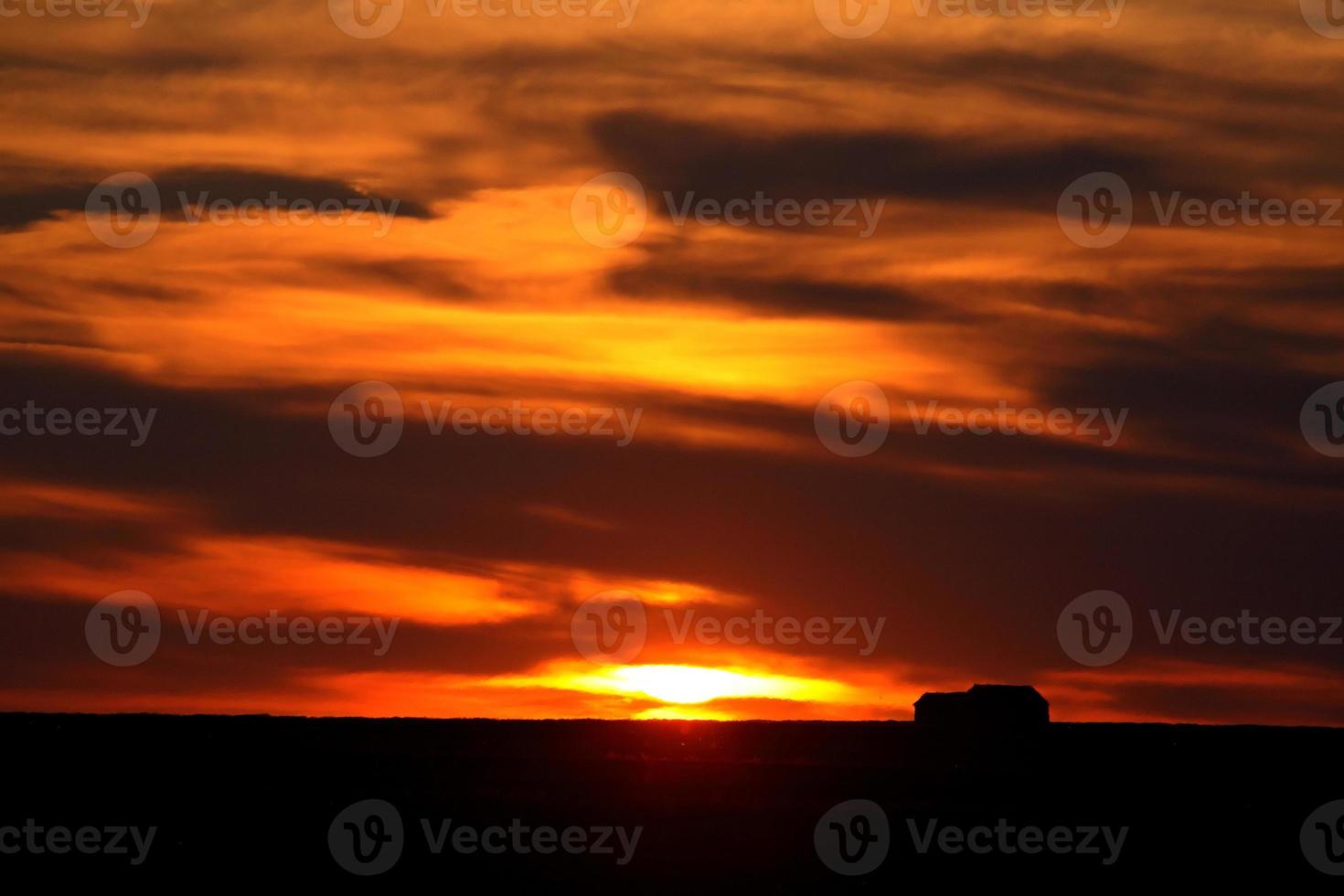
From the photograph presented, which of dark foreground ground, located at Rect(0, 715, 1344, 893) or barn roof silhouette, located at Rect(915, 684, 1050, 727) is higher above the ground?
barn roof silhouette, located at Rect(915, 684, 1050, 727)

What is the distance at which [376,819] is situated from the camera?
54.1 m

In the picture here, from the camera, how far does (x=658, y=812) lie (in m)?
56.2

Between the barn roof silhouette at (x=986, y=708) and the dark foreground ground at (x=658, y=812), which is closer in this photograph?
the dark foreground ground at (x=658, y=812)

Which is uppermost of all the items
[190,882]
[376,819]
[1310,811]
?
[1310,811]

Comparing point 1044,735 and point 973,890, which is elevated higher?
point 1044,735

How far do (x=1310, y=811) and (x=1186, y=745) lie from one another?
25.9 metres

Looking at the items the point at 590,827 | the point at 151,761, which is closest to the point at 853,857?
the point at 590,827

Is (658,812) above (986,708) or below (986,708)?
below

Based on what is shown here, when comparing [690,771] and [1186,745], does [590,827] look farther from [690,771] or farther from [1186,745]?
[1186,745]

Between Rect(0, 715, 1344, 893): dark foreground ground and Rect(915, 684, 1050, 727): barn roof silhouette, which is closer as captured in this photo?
Rect(0, 715, 1344, 893): dark foreground ground

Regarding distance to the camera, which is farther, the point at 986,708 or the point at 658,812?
the point at 986,708

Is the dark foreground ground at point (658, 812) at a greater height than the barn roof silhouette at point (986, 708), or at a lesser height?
lesser

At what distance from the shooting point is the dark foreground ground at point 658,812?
50.6m

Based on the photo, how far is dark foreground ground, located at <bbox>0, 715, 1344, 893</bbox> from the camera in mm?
50562
